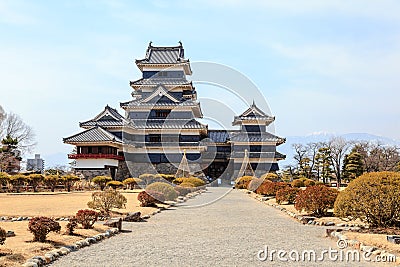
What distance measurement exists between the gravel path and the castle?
93.7ft

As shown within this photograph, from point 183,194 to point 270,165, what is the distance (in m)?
22.4

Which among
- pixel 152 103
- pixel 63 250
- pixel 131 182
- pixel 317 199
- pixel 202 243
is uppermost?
pixel 152 103

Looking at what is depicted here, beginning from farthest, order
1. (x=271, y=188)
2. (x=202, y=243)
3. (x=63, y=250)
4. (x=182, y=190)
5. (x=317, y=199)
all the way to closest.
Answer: (x=182, y=190) < (x=271, y=188) < (x=317, y=199) < (x=202, y=243) < (x=63, y=250)

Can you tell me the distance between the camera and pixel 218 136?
5719cm

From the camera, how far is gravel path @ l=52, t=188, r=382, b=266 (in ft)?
28.6

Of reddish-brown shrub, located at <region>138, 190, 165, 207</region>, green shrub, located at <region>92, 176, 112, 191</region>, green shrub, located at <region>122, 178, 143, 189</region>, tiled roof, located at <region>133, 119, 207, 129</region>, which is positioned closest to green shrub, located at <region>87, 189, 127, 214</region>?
reddish-brown shrub, located at <region>138, 190, 165, 207</region>

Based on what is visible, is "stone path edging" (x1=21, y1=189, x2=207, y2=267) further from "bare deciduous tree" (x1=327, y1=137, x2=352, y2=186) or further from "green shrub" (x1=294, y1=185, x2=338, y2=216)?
"bare deciduous tree" (x1=327, y1=137, x2=352, y2=186)

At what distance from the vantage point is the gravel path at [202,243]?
872cm

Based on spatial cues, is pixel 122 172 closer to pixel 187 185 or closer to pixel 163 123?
pixel 163 123

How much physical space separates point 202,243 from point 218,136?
46.3 meters

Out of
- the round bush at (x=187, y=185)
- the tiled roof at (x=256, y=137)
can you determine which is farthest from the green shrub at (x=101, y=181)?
the tiled roof at (x=256, y=137)

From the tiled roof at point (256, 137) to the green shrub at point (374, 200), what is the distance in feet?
127

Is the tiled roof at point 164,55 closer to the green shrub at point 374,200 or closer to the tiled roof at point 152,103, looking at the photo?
the tiled roof at point 152,103

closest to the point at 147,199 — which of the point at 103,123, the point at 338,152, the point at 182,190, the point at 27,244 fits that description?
the point at 182,190
